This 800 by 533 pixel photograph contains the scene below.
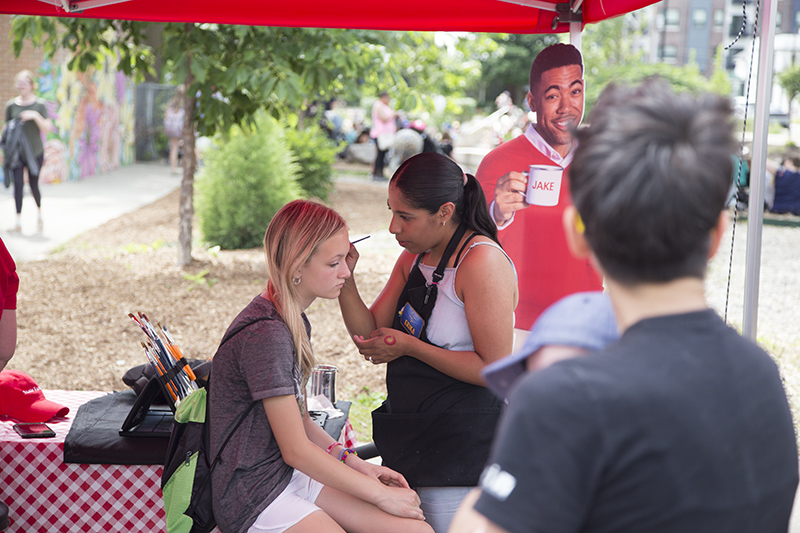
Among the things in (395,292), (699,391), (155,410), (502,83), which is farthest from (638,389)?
→ (502,83)

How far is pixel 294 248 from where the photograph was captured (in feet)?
7.20

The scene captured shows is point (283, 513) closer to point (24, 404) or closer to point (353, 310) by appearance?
point (353, 310)

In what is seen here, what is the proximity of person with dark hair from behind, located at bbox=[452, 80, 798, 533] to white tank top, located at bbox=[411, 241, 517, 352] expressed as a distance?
4.46ft

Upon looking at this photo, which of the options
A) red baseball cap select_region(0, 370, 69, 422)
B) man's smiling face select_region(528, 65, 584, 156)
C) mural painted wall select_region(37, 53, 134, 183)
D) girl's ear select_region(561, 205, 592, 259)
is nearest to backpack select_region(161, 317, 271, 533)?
red baseball cap select_region(0, 370, 69, 422)

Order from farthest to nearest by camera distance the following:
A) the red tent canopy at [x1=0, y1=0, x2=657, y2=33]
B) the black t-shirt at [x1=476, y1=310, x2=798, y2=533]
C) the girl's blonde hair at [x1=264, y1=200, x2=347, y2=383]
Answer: the red tent canopy at [x1=0, y1=0, x2=657, y2=33] < the girl's blonde hair at [x1=264, y1=200, x2=347, y2=383] < the black t-shirt at [x1=476, y1=310, x2=798, y2=533]

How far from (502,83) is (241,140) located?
3863 centimetres

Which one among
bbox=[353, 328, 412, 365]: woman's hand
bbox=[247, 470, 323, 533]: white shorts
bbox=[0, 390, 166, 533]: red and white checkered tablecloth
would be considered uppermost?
bbox=[353, 328, 412, 365]: woman's hand

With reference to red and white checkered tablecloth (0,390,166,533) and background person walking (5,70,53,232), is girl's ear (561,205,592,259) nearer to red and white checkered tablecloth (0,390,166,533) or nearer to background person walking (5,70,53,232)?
red and white checkered tablecloth (0,390,166,533)

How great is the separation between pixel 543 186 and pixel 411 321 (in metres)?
1.63

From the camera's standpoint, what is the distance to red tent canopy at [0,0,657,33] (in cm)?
340

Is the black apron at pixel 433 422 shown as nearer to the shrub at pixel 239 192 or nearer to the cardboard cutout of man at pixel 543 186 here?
the cardboard cutout of man at pixel 543 186

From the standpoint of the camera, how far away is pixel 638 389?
810mm

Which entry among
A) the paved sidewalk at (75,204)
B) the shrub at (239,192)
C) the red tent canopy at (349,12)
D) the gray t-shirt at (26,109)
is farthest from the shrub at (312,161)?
the red tent canopy at (349,12)

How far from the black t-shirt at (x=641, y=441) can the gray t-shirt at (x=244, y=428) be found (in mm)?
1296
